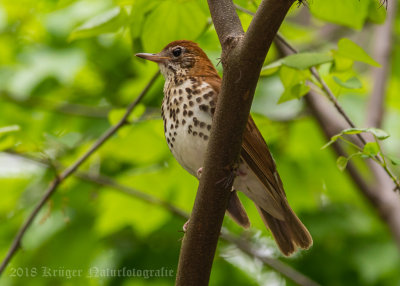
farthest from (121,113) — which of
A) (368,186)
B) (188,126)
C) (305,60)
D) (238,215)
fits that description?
(368,186)

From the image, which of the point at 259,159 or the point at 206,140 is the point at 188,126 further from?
the point at 259,159

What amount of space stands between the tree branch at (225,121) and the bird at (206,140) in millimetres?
605

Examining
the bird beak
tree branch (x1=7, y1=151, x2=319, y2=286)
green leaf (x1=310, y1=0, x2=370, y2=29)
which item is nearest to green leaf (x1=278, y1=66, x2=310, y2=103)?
green leaf (x1=310, y1=0, x2=370, y2=29)

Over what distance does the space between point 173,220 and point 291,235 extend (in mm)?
1525

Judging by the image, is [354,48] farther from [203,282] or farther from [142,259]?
[142,259]

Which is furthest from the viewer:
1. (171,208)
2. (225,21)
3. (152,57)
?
(171,208)

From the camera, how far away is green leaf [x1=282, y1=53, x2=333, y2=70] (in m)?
3.00

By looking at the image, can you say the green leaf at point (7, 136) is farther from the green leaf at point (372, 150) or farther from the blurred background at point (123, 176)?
the green leaf at point (372, 150)

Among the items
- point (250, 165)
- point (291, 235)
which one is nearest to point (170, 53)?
point (250, 165)

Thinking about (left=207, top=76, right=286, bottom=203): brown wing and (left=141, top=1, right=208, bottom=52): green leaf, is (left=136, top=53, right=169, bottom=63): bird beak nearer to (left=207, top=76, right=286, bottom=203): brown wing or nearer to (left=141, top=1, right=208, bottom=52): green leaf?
(left=141, top=1, right=208, bottom=52): green leaf

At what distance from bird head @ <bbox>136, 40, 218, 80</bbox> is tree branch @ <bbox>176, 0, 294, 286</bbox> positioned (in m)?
1.27

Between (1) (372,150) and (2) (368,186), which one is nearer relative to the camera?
(1) (372,150)

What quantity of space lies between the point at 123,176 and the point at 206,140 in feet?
6.33

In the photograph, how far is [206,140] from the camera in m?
3.50
